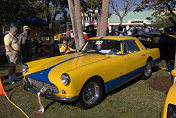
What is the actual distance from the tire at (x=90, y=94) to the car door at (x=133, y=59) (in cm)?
108

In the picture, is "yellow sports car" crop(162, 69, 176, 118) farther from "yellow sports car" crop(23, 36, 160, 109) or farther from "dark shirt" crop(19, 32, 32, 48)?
"dark shirt" crop(19, 32, 32, 48)

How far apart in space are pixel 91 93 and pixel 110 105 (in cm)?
53

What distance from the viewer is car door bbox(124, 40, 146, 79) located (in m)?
4.38

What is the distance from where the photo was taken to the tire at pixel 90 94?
3352 millimetres

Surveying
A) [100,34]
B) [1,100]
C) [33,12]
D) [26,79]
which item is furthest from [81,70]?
[33,12]

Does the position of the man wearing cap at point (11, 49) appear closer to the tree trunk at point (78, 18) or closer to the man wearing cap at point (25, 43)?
the man wearing cap at point (25, 43)

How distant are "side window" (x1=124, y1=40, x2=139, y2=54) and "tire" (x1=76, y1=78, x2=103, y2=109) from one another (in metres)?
1.42

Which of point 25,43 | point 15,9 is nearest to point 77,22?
point 25,43

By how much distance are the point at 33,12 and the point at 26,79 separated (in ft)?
28.9

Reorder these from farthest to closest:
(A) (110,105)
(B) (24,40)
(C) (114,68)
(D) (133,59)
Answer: (B) (24,40)
(D) (133,59)
(C) (114,68)
(A) (110,105)

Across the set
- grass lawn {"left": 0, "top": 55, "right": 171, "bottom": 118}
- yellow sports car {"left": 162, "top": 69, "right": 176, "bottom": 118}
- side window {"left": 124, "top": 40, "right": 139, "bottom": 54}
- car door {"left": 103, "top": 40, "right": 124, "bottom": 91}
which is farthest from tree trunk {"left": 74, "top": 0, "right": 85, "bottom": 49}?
yellow sports car {"left": 162, "top": 69, "right": 176, "bottom": 118}

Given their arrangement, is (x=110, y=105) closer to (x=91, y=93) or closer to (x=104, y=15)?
(x=91, y=93)

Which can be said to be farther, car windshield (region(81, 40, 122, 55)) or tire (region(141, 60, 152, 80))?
tire (region(141, 60, 152, 80))

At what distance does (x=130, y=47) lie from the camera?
4770 mm
